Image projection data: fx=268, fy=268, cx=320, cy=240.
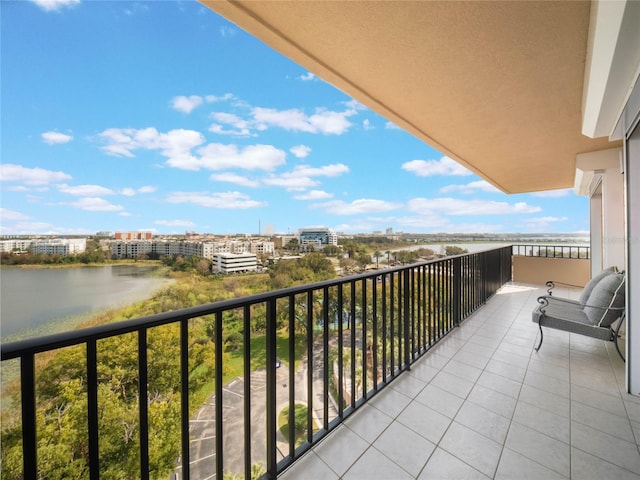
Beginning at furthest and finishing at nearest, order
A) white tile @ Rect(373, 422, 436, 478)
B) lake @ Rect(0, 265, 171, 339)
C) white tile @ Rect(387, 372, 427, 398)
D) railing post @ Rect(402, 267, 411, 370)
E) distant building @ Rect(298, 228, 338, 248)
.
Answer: distant building @ Rect(298, 228, 338, 248) < lake @ Rect(0, 265, 171, 339) < railing post @ Rect(402, 267, 411, 370) < white tile @ Rect(387, 372, 427, 398) < white tile @ Rect(373, 422, 436, 478)

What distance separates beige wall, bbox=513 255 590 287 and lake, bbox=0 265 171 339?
19.7m

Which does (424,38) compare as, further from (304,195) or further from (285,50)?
(304,195)

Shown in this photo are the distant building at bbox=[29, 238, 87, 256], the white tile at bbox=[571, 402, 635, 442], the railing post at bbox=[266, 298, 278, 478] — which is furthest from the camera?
the distant building at bbox=[29, 238, 87, 256]

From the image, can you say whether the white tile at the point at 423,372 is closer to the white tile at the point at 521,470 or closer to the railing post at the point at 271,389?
the white tile at the point at 521,470

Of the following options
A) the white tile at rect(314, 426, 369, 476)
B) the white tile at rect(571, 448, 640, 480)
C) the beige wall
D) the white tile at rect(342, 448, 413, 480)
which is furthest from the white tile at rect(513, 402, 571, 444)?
the beige wall

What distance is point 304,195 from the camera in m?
40.5

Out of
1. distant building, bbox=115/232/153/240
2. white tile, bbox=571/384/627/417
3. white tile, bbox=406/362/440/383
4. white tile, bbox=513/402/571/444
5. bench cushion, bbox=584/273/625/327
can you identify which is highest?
distant building, bbox=115/232/153/240

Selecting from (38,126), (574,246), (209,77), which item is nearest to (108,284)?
(38,126)

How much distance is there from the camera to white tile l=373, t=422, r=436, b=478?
59.1 inches

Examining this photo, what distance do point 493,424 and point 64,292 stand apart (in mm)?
25983

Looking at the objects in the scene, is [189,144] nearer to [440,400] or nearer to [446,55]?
[446,55]

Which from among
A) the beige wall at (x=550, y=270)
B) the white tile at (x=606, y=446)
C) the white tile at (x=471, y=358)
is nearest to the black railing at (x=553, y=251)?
the beige wall at (x=550, y=270)

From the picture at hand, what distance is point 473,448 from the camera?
62.7 inches

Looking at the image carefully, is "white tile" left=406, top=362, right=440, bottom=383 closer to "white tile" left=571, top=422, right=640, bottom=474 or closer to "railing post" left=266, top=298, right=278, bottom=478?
"white tile" left=571, top=422, right=640, bottom=474
